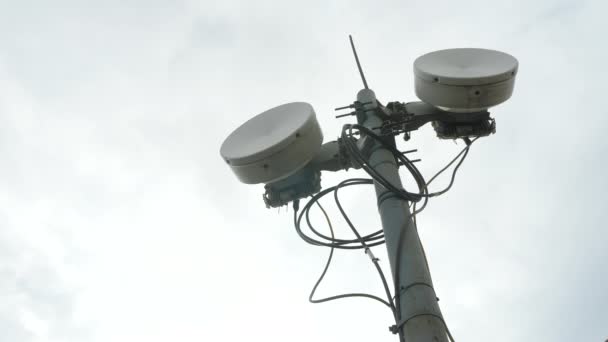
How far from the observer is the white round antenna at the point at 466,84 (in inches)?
148

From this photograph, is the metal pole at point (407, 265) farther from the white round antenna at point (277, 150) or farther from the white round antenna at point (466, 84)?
the white round antenna at point (466, 84)

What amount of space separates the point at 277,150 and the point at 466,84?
1.41 metres

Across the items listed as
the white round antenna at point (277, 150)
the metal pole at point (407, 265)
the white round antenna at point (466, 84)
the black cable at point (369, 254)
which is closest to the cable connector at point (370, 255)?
the black cable at point (369, 254)

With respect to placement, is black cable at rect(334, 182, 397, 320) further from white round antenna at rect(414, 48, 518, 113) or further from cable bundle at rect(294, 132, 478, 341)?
white round antenna at rect(414, 48, 518, 113)

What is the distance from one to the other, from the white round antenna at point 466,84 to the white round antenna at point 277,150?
87cm

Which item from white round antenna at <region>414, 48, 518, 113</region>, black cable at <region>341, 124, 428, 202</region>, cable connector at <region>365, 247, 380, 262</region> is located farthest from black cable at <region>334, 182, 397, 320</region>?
white round antenna at <region>414, 48, 518, 113</region>

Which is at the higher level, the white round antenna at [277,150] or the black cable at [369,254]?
the white round antenna at [277,150]

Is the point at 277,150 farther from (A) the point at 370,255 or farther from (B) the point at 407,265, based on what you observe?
(B) the point at 407,265

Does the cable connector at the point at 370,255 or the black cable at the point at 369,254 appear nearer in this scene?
the black cable at the point at 369,254

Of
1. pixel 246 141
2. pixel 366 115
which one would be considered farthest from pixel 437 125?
pixel 246 141

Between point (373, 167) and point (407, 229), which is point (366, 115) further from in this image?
point (407, 229)

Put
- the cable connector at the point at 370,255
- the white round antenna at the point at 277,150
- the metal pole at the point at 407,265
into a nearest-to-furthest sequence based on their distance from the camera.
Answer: the metal pole at the point at 407,265, the cable connector at the point at 370,255, the white round antenna at the point at 277,150

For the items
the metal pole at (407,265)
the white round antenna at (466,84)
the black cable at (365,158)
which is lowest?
the metal pole at (407,265)

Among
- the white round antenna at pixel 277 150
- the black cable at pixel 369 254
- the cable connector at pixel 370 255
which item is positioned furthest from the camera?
the white round antenna at pixel 277 150
